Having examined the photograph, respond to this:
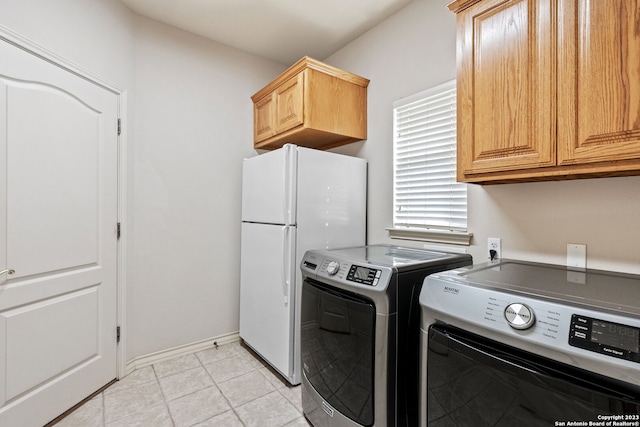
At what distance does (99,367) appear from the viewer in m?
2.07

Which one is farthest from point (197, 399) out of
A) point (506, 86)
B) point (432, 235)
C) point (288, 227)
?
point (506, 86)

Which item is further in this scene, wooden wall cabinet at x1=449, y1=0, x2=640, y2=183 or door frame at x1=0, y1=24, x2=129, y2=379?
door frame at x1=0, y1=24, x2=129, y2=379

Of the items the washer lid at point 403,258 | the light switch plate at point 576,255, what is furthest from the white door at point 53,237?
the light switch plate at point 576,255

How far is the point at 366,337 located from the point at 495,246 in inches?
36.1

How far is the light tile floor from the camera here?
1796 mm

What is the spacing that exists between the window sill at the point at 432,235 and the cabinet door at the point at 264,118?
1330 mm

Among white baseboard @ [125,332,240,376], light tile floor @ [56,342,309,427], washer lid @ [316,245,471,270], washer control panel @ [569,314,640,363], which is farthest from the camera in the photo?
white baseboard @ [125,332,240,376]

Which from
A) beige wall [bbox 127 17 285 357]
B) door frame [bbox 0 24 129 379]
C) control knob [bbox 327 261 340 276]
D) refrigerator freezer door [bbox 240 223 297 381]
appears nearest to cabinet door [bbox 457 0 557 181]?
control knob [bbox 327 261 340 276]

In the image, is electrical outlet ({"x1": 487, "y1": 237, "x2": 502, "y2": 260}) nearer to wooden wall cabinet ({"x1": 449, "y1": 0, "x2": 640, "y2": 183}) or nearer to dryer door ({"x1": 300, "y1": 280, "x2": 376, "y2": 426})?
wooden wall cabinet ({"x1": 449, "y1": 0, "x2": 640, "y2": 183})

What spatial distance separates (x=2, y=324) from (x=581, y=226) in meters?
2.90

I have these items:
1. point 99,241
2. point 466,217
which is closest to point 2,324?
point 99,241

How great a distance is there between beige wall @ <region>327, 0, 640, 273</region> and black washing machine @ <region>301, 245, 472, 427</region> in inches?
12.3

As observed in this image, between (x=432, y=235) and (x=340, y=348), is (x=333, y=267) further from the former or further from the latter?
(x=432, y=235)

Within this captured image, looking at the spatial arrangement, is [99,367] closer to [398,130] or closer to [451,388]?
[451,388]
